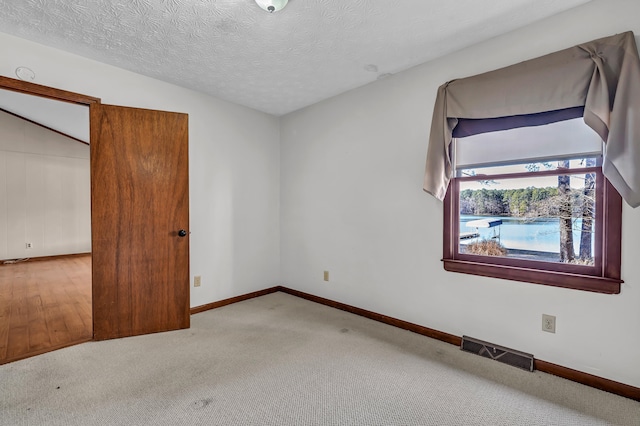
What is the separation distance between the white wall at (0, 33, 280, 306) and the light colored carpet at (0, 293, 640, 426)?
3.39 feet

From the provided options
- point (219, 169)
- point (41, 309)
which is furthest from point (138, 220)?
point (41, 309)

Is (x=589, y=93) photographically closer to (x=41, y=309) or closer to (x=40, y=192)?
(x=41, y=309)

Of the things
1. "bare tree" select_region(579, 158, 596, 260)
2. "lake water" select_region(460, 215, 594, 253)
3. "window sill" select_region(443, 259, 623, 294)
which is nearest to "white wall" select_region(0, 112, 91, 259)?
"window sill" select_region(443, 259, 623, 294)

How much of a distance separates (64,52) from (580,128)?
4023mm

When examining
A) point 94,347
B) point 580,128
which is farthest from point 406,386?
point 94,347

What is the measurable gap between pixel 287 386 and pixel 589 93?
2.66 m

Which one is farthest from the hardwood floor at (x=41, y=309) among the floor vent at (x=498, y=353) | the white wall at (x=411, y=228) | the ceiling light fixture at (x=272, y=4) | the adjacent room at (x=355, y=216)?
the floor vent at (x=498, y=353)

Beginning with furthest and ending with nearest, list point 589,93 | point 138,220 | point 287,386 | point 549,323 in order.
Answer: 1. point 138,220
2. point 549,323
3. point 287,386
4. point 589,93

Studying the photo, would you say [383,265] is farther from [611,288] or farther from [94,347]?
[94,347]

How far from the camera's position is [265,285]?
396cm

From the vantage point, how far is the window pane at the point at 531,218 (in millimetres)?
1963

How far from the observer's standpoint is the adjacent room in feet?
5.77

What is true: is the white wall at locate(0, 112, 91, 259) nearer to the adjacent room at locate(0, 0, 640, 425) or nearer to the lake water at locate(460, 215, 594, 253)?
the adjacent room at locate(0, 0, 640, 425)

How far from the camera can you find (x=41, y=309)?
10.6 ft
